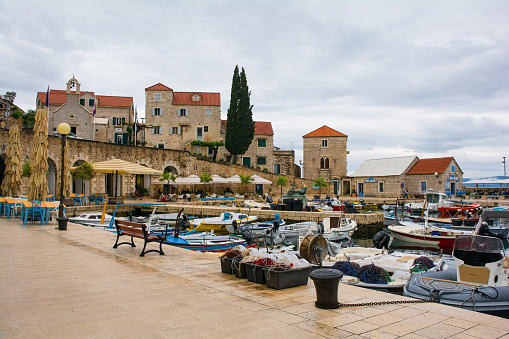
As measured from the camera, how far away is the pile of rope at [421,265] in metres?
10.5

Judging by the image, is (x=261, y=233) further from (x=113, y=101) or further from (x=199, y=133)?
(x=113, y=101)

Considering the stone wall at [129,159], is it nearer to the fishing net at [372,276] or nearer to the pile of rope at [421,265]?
the fishing net at [372,276]

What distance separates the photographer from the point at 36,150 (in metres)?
17.0

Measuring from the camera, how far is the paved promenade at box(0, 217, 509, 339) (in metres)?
4.34

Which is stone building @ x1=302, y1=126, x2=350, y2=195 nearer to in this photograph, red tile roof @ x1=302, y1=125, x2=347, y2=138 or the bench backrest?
red tile roof @ x1=302, y1=125, x2=347, y2=138

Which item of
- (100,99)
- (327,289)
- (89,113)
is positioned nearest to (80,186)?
(89,113)

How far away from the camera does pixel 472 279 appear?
7660 millimetres

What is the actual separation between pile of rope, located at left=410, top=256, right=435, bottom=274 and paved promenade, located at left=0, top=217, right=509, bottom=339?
487cm

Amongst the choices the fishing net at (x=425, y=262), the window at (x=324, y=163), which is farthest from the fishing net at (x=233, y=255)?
the window at (x=324, y=163)

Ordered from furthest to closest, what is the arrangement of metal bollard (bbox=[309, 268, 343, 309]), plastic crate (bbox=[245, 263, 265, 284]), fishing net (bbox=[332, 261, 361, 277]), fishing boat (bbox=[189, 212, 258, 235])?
1. fishing boat (bbox=[189, 212, 258, 235])
2. fishing net (bbox=[332, 261, 361, 277])
3. plastic crate (bbox=[245, 263, 265, 284])
4. metal bollard (bbox=[309, 268, 343, 309])

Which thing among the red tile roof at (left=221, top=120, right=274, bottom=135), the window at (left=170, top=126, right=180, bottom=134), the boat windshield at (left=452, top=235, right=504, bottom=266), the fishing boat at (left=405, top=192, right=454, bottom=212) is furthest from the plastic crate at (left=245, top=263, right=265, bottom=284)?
the red tile roof at (left=221, top=120, right=274, bottom=135)

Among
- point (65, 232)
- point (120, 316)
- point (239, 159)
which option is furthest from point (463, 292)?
point (239, 159)

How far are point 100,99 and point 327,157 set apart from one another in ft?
106

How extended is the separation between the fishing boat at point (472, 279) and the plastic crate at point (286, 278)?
93.8 inches
